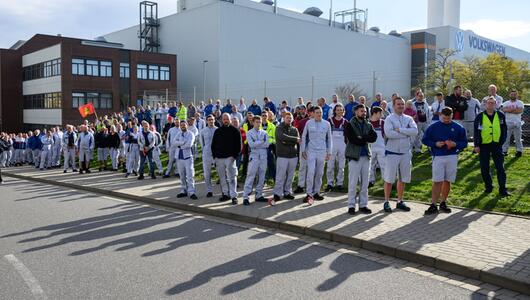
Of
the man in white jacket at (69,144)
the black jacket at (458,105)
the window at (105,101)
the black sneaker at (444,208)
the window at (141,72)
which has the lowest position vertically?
the black sneaker at (444,208)

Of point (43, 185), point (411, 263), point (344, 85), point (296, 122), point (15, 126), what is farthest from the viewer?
point (15, 126)

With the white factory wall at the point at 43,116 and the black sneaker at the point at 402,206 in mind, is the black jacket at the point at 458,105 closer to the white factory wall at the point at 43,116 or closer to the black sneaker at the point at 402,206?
the black sneaker at the point at 402,206

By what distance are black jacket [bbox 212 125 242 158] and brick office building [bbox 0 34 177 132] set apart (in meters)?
38.7

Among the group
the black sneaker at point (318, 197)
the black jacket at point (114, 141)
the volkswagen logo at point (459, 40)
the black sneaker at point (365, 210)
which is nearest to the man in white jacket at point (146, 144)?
the black jacket at point (114, 141)

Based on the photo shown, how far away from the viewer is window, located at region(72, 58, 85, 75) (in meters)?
46.1

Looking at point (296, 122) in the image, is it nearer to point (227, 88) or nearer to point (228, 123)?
point (228, 123)

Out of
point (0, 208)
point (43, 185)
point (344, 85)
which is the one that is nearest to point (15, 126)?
point (344, 85)

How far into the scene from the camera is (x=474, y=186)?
11.3m

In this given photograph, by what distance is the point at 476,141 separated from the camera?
10.6 m

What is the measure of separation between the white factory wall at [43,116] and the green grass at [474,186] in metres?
36.4

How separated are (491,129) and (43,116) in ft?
160

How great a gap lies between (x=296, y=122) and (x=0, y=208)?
7711mm

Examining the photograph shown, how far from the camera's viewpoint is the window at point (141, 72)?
5012 cm

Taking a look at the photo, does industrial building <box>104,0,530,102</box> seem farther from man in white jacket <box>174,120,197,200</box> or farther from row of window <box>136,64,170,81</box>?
man in white jacket <box>174,120,197,200</box>
